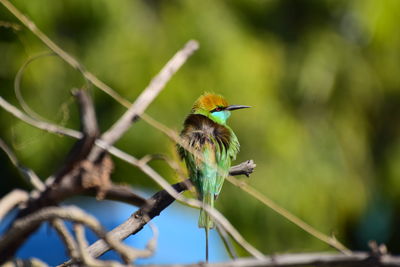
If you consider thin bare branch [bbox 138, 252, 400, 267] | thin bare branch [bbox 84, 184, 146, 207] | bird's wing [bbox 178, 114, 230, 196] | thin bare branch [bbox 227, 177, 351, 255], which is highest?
bird's wing [bbox 178, 114, 230, 196]

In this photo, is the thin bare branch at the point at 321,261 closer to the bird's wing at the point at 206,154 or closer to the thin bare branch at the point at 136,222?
the thin bare branch at the point at 136,222

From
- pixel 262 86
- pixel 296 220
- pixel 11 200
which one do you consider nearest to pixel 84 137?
pixel 11 200

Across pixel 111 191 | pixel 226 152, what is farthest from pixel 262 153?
pixel 111 191

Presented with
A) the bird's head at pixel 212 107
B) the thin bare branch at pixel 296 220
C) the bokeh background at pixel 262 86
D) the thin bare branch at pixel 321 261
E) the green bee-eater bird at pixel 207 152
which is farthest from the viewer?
the bokeh background at pixel 262 86

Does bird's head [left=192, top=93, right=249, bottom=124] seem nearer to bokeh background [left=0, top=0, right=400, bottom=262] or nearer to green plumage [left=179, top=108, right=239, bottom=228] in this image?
green plumage [left=179, top=108, right=239, bottom=228]

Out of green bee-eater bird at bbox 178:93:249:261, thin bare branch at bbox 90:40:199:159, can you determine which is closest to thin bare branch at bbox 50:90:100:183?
thin bare branch at bbox 90:40:199:159

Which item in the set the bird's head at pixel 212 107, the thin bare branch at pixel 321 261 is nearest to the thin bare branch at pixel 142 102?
the thin bare branch at pixel 321 261

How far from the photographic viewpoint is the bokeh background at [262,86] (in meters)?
3.93

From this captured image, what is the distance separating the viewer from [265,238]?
13.9ft

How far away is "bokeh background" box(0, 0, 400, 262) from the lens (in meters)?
3.93

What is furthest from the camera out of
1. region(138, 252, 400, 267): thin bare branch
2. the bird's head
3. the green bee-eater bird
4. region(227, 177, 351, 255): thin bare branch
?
the bird's head

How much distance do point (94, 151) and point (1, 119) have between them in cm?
381

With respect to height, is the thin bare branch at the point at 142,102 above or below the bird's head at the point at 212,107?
below

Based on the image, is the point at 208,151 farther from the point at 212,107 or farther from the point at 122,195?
the point at 122,195
